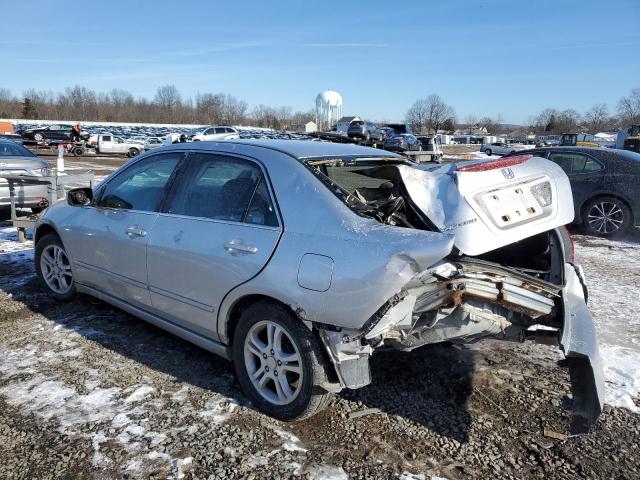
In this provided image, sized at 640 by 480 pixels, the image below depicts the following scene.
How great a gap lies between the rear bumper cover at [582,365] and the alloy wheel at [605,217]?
6.23 m

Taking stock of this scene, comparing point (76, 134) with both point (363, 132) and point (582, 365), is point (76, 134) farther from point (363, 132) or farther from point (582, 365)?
point (582, 365)

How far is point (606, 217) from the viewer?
855 cm

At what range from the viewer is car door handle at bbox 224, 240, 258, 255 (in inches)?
118

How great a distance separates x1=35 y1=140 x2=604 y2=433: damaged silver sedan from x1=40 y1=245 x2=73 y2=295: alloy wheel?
4.35ft

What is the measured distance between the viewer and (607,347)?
4113 millimetres

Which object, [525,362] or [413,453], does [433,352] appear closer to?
[525,362]

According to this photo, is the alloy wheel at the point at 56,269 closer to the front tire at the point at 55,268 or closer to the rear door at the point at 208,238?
the front tire at the point at 55,268

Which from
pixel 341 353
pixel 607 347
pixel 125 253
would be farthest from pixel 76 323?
pixel 607 347

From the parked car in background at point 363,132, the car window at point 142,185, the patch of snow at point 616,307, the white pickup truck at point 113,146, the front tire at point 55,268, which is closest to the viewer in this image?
the patch of snow at point 616,307

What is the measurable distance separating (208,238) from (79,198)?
1.89 metres

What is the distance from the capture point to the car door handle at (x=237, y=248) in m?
2.99

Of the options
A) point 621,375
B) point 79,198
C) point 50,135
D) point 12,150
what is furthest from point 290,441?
point 50,135

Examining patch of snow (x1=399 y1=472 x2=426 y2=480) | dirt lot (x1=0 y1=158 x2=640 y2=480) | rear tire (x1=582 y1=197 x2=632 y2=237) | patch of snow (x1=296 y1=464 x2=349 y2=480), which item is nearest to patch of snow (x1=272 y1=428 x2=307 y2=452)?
dirt lot (x1=0 y1=158 x2=640 y2=480)

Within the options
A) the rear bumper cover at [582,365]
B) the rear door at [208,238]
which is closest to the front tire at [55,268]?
the rear door at [208,238]
